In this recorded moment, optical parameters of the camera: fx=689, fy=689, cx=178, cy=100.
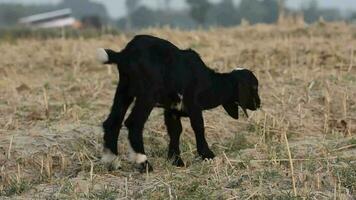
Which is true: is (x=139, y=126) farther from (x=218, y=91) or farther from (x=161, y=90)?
(x=218, y=91)

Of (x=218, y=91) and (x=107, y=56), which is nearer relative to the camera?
(x=107, y=56)

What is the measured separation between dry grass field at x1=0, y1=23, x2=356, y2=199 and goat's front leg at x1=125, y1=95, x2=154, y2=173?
12 centimetres

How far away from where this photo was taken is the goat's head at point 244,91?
6.64m

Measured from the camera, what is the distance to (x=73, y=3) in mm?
133125

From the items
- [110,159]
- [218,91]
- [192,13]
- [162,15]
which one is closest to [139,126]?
[110,159]

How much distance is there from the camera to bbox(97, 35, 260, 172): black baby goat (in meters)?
5.98

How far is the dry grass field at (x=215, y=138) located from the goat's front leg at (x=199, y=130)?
133 mm

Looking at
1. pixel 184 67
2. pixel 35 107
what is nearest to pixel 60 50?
pixel 35 107

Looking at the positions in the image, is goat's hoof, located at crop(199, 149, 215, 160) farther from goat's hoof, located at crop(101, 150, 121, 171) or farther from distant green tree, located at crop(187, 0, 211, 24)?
distant green tree, located at crop(187, 0, 211, 24)

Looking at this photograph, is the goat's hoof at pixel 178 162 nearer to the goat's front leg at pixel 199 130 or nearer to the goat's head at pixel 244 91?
the goat's front leg at pixel 199 130

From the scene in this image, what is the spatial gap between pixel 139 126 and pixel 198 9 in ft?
207

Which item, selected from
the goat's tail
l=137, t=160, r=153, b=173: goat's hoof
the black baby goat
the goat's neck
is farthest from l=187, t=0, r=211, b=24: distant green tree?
l=137, t=160, r=153, b=173: goat's hoof

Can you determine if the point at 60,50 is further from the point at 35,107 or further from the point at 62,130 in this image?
the point at 62,130

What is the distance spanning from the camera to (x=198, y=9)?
68500 millimetres
